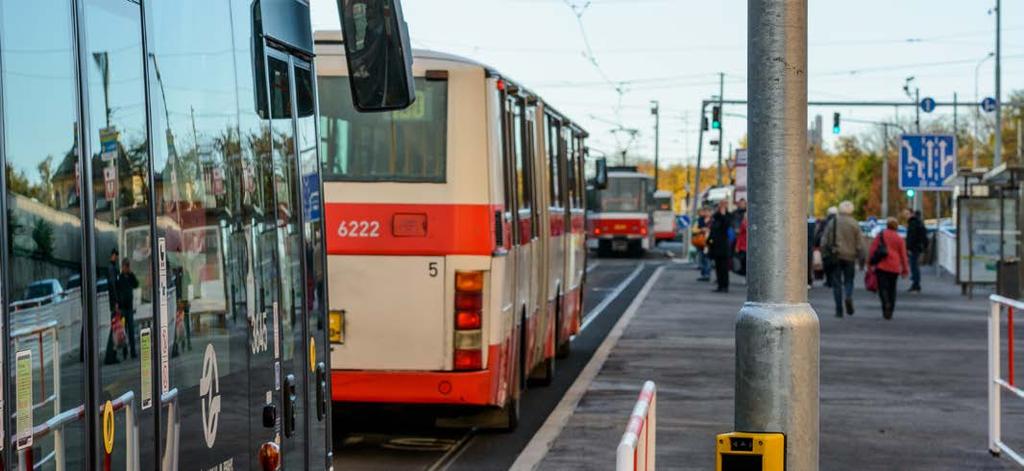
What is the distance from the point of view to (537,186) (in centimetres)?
1595

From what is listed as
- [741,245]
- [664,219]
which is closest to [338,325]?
[741,245]

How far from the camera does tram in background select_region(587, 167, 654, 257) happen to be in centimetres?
6319

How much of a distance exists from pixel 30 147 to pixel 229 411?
161 centimetres

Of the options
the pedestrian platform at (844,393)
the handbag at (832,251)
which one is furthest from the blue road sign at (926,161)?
the handbag at (832,251)

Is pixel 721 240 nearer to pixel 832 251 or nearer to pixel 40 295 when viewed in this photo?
pixel 832 251

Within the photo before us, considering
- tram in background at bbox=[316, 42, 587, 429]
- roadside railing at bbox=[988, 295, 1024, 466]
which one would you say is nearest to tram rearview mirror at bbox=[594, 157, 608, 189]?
tram in background at bbox=[316, 42, 587, 429]

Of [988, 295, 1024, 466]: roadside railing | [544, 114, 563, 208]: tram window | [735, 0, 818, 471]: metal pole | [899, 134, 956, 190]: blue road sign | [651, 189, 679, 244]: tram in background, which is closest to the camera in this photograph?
[735, 0, 818, 471]: metal pole

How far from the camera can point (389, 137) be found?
1208cm

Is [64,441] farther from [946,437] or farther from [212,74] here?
[946,437]

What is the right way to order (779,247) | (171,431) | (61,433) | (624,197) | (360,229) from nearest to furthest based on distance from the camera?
(61,433), (171,431), (779,247), (360,229), (624,197)

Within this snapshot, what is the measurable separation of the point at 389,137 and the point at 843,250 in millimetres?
16604

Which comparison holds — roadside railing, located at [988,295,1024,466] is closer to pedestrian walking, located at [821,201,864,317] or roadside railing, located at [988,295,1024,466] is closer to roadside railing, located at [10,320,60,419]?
roadside railing, located at [10,320,60,419]

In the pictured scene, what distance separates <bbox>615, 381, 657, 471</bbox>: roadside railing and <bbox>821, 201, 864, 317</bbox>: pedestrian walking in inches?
871

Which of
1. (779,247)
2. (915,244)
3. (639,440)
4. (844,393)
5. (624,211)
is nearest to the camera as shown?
(639,440)
